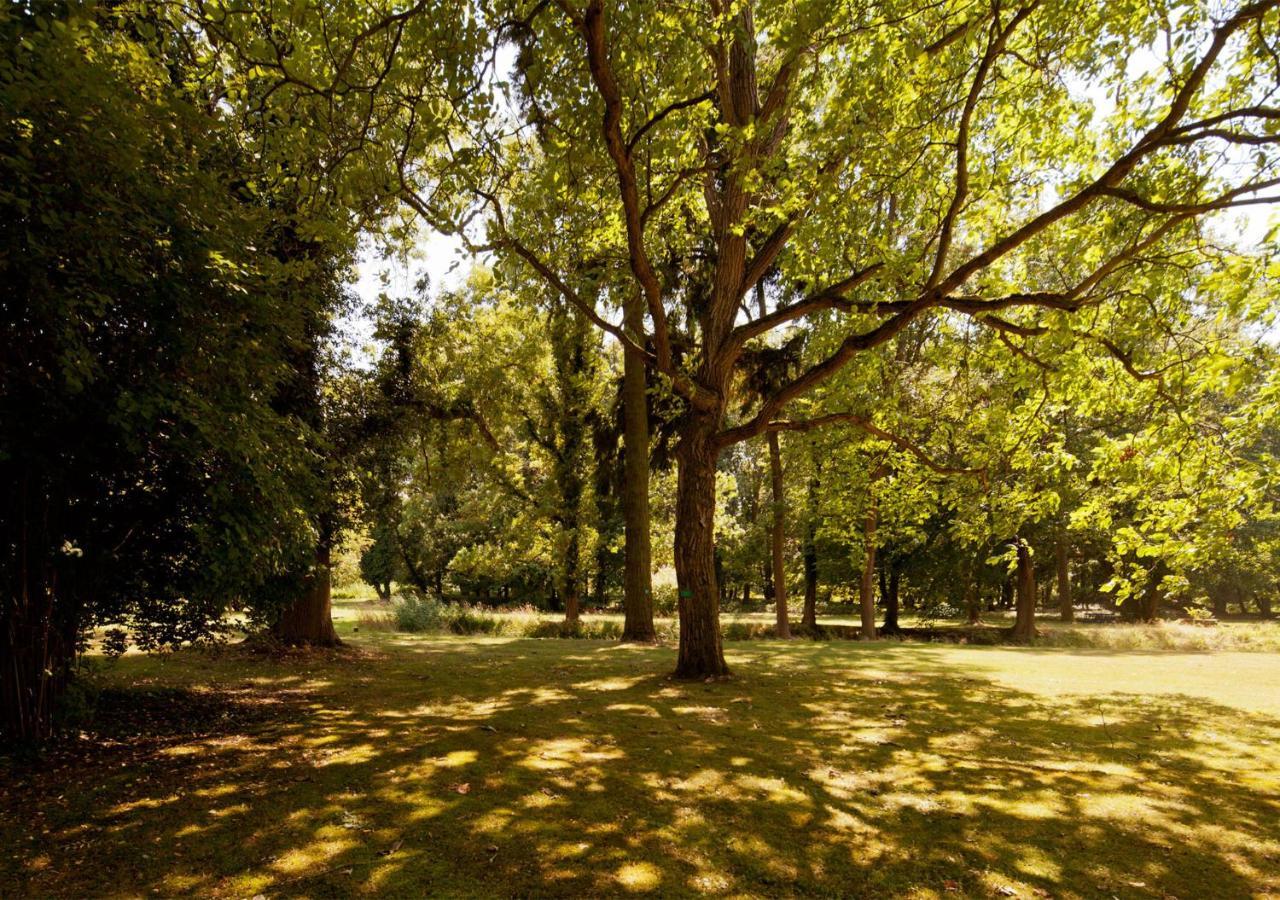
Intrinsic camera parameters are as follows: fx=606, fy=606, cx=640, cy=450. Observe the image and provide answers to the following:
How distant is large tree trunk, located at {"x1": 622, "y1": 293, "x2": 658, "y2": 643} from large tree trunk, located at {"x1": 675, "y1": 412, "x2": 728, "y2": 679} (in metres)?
5.44

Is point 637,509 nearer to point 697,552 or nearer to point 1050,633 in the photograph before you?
point 697,552

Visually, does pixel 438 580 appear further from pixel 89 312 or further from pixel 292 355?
pixel 89 312

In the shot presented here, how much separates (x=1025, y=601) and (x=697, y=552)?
19894 mm

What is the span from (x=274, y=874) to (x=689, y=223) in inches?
461

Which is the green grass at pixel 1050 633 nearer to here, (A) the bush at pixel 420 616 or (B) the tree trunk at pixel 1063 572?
(A) the bush at pixel 420 616

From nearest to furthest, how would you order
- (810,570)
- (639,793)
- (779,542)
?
(639,793) < (779,542) < (810,570)

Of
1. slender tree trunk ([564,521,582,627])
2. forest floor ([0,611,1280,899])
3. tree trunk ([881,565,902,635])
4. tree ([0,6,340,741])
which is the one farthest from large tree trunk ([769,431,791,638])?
tree ([0,6,340,741])

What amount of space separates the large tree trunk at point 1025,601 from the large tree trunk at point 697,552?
721 inches

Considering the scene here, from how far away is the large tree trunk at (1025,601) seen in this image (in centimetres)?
2202

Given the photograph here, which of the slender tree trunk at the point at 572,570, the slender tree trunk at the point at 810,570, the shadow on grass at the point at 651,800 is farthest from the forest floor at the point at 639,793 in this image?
the slender tree trunk at the point at 810,570

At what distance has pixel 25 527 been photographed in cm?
464

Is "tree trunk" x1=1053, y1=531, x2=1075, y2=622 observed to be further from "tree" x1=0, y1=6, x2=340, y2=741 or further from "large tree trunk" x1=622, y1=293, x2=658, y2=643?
"tree" x1=0, y1=6, x2=340, y2=741

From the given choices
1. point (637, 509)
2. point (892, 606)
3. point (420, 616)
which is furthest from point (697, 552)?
point (892, 606)

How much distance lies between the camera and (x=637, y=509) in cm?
1448
